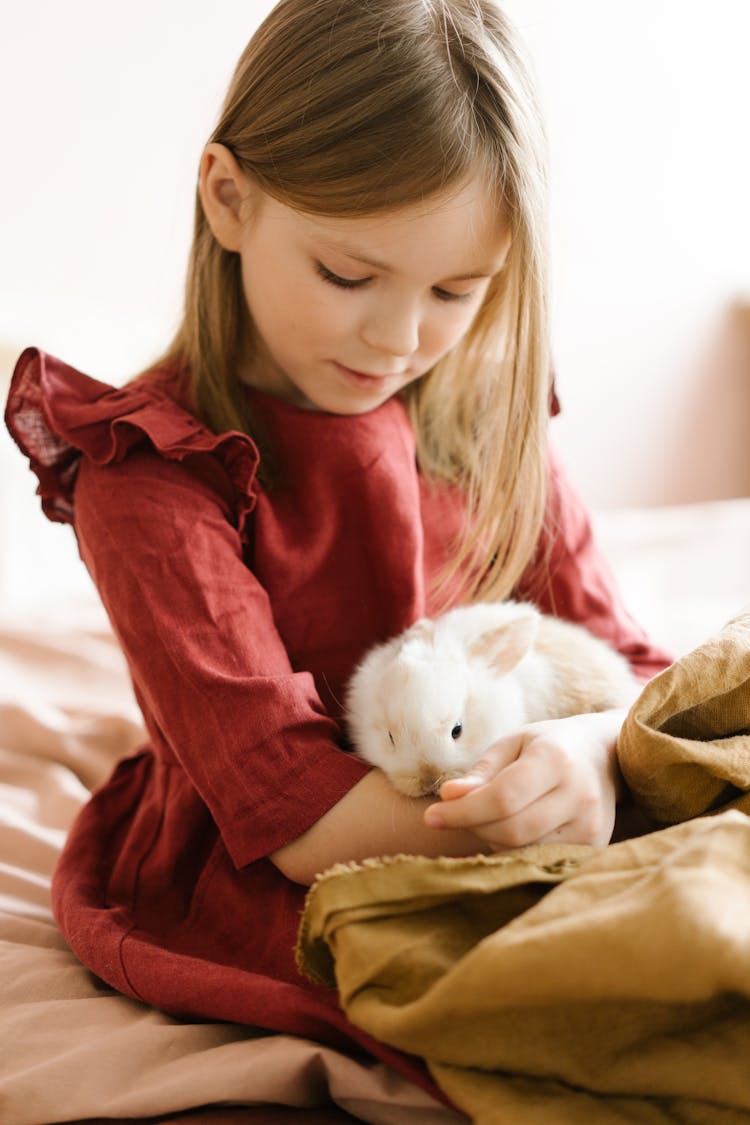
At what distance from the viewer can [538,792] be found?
70 cm

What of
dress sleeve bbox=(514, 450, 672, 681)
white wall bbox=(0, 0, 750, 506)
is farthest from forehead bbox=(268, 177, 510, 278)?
white wall bbox=(0, 0, 750, 506)

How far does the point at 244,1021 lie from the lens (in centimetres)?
75

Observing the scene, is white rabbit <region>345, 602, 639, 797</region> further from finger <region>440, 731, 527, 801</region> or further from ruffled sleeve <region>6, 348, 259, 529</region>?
ruffled sleeve <region>6, 348, 259, 529</region>

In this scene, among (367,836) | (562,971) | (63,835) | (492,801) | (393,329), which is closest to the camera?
(562,971)

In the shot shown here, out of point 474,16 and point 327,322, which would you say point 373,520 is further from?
point 474,16

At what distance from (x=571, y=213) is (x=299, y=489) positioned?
1.86 meters

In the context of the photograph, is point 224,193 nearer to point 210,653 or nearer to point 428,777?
point 210,653

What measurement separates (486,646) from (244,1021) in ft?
1.08

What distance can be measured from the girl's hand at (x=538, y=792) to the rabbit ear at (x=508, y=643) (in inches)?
4.3

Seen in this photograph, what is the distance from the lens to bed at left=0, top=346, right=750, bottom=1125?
678 millimetres

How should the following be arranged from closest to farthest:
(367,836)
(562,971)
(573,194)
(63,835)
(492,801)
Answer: (562,971)
(492,801)
(367,836)
(63,835)
(573,194)

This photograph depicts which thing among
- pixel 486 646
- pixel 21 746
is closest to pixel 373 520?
pixel 486 646

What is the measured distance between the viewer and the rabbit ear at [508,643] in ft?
2.88

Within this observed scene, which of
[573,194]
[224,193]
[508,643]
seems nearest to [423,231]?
[224,193]
